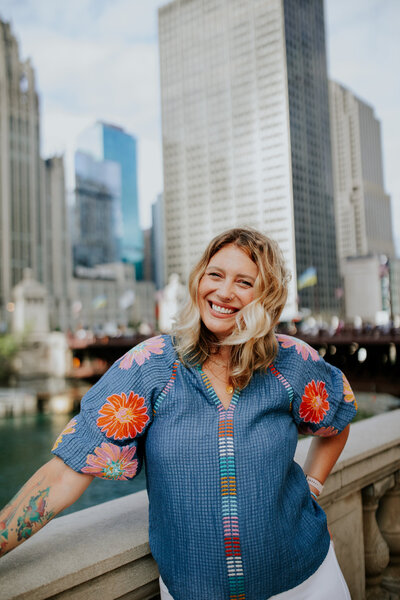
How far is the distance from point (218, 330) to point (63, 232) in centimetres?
9955

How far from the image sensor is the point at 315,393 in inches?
75.8

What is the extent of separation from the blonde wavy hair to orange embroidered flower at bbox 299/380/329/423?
22 centimetres

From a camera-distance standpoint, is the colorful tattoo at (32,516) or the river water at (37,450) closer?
the colorful tattoo at (32,516)

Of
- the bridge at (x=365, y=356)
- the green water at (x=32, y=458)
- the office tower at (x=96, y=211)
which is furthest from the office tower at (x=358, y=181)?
the green water at (x=32, y=458)

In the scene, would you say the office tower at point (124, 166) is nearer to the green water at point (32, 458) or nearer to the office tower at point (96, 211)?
the office tower at point (96, 211)

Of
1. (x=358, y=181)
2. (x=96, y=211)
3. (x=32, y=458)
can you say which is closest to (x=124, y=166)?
(x=96, y=211)

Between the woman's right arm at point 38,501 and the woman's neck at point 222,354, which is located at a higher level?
the woman's neck at point 222,354

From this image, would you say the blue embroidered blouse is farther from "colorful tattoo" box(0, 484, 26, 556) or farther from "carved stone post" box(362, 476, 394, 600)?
"carved stone post" box(362, 476, 394, 600)

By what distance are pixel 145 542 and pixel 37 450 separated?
23973 millimetres

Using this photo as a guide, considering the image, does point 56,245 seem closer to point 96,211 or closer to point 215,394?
point 96,211

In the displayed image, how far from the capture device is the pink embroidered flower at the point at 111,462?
5.26 ft

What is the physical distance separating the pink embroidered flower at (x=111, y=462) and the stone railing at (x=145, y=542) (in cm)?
29

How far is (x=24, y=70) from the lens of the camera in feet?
307

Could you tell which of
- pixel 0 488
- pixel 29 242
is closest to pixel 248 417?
pixel 0 488
